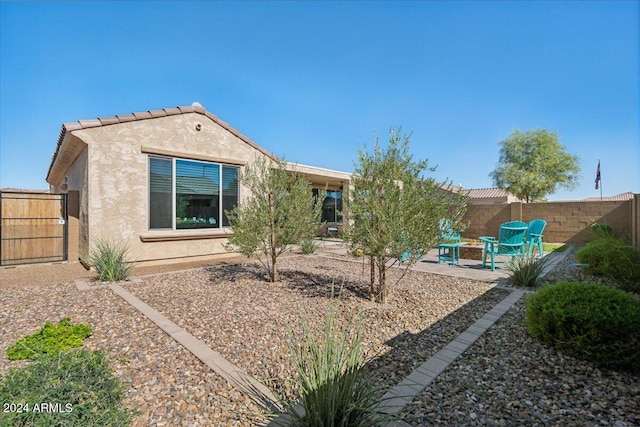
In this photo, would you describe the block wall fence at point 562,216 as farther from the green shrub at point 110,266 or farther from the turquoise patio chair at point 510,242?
the green shrub at point 110,266

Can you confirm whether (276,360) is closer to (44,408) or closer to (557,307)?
(44,408)

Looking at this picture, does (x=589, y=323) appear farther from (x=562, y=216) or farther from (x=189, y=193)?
(x=562, y=216)

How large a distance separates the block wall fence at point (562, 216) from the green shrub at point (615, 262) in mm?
6775

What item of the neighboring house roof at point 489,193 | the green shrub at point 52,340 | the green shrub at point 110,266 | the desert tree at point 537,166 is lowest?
the green shrub at point 52,340

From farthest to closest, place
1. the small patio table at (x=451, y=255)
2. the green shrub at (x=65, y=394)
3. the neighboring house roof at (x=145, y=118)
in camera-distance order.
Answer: the small patio table at (x=451, y=255) → the neighboring house roof at (x=145, y=118) → the green shrub at (x=65, y=394)

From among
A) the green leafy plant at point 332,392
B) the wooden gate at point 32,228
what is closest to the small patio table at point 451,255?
the green leafy plant at point 332,392

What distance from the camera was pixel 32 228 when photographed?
8.60 metres

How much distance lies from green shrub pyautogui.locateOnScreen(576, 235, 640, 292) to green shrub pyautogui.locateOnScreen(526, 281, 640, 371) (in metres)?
3.54

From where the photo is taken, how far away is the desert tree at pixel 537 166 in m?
26.4

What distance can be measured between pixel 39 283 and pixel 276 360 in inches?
253

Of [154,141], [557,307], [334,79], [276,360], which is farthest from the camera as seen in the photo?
[334,79]

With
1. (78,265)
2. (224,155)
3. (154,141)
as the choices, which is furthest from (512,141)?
(78,265)

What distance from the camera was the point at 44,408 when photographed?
166 cm

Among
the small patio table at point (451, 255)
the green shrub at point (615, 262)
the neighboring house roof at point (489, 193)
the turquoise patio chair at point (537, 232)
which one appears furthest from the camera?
the neighboring house roof at point (489, 193)
